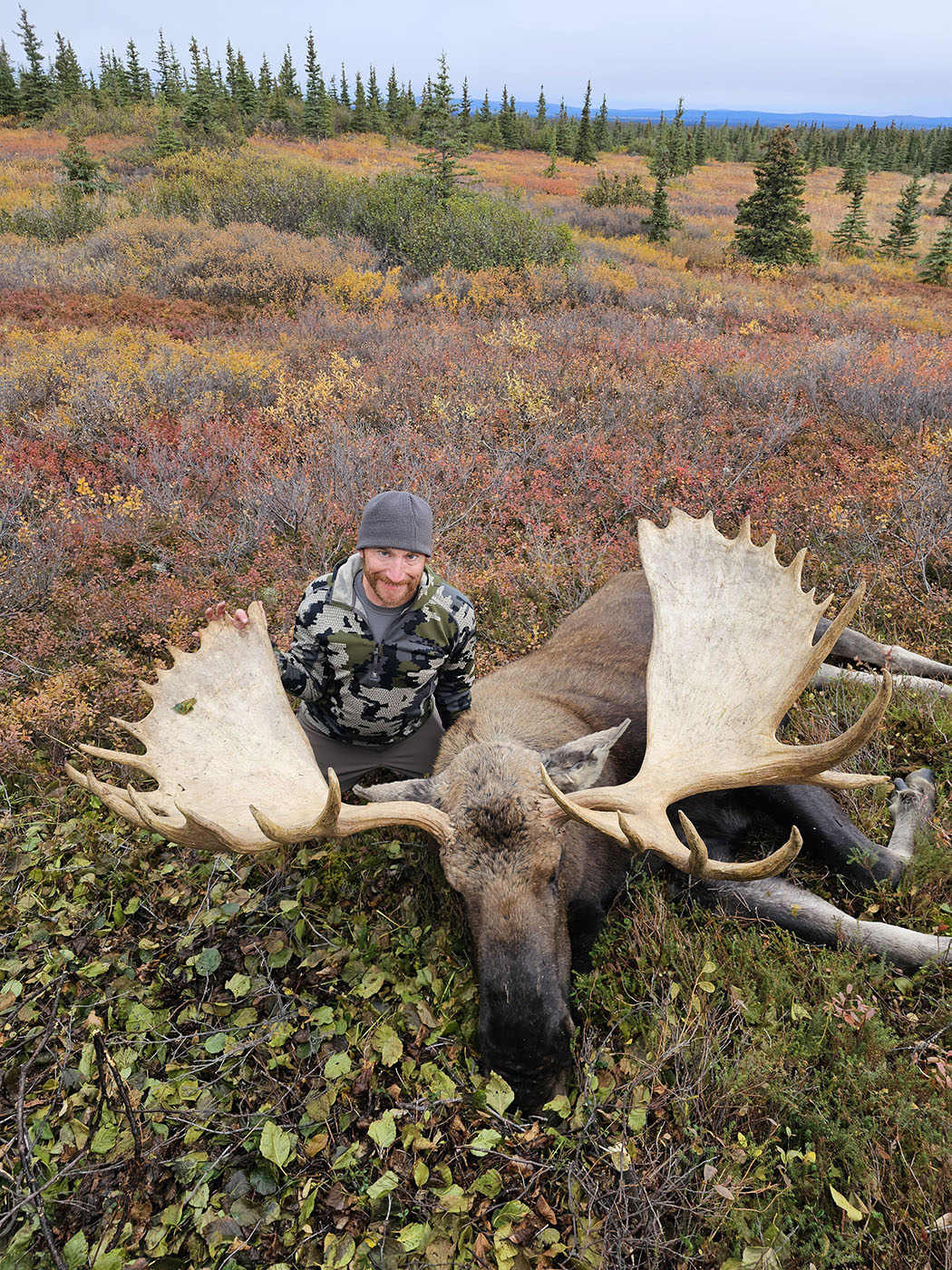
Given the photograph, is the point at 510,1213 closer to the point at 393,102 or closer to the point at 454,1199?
the point at 454,1199

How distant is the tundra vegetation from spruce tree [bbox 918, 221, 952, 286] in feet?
38.2

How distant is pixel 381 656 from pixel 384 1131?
6.30ft

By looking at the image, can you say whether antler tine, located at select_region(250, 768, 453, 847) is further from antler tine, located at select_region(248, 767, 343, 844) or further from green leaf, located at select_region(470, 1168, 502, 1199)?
green leaf, located at select_region(470, 1168, 502, 1199)

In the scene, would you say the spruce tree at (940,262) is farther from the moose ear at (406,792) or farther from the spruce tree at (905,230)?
the moose ear at (406,792)

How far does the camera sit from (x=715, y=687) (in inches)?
121

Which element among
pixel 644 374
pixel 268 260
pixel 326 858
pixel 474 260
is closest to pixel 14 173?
pixel 268 260

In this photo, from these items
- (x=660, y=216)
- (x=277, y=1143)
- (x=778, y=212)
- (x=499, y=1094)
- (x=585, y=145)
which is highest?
(x=585, y=145)

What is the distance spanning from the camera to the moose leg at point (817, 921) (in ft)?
9.00

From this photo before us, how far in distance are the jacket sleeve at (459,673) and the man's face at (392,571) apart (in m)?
0.32

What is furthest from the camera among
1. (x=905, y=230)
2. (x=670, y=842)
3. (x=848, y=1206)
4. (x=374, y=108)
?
(x=374, y=108)

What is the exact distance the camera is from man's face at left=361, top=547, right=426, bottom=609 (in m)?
3.11

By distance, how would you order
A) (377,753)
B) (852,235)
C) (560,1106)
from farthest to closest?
1. (852,235)
2. (377,753)
3. (560,1106)

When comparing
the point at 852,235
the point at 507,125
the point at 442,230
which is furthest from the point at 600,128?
the point at 442,230

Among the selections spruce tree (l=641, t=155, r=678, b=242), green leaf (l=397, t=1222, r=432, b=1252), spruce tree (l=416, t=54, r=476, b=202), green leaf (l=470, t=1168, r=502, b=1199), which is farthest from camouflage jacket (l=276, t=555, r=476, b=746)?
spruce tree (l=641, t=155, r=678, b=242)
